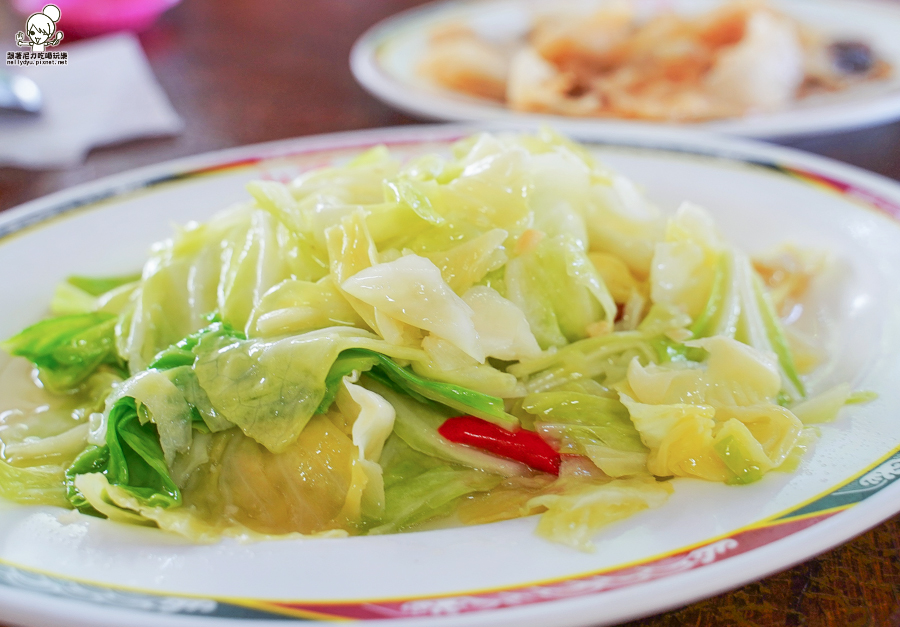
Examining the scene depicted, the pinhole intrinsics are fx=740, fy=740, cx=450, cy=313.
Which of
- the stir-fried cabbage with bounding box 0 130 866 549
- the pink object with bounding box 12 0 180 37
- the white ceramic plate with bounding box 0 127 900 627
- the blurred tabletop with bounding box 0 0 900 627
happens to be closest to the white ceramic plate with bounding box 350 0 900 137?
the blurred tabletop with bounding box 0 0 900 627

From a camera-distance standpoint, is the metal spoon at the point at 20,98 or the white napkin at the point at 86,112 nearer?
the white napkin at the point at 86,112

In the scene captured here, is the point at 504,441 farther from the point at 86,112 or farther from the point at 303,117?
the point at 86,112

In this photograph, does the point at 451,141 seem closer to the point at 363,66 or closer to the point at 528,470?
the point at 363,66

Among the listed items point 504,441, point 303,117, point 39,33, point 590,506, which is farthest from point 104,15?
point 590,506

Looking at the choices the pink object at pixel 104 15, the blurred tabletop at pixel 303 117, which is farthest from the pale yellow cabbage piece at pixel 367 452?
the pink object at pixel 104 15

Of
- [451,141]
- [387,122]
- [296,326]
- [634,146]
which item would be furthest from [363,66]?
[296,326]

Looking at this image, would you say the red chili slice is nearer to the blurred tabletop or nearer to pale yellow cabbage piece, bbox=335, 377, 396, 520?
pale yellow cabbage piece, bbox=335, 377, 396, 520

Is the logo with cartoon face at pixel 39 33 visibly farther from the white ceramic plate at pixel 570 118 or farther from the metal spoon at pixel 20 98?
the white ceramic plate at pixel 570 118
